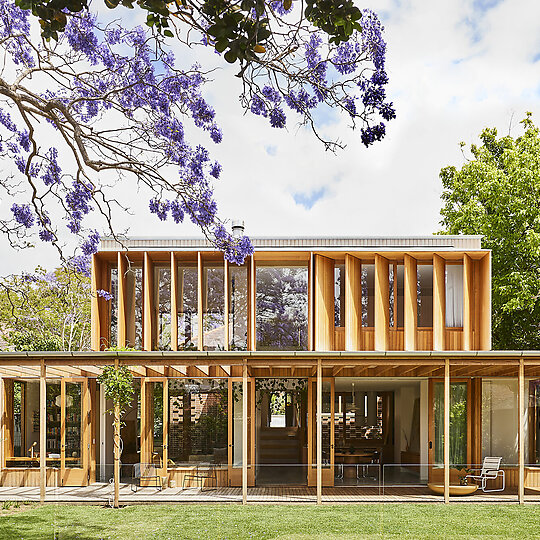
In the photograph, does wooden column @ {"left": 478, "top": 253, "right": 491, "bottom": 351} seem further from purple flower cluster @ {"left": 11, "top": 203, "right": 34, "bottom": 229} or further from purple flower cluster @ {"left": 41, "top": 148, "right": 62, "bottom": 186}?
purple flower cluster @ {"left": 11, "top": 203, "right": 34, "bottom": 229}

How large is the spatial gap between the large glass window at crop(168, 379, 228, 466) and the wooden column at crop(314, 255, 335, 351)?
278cm

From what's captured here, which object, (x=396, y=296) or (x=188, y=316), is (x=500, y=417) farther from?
(x=188, y=316)

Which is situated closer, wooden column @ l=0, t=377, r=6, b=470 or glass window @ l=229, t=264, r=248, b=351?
wooden column @ l=0, t=377, r=6, b=470

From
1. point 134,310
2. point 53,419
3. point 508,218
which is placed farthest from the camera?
point 508,218

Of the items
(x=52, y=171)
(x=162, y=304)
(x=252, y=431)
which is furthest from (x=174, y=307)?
(x=52, y=171)

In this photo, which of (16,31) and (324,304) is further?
(324,304)

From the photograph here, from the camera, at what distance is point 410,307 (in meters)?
18.9

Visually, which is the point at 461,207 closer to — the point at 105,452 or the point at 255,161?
the point at 255,161

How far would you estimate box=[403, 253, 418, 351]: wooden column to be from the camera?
18.9 m

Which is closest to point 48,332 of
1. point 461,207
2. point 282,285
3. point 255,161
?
point 255,161

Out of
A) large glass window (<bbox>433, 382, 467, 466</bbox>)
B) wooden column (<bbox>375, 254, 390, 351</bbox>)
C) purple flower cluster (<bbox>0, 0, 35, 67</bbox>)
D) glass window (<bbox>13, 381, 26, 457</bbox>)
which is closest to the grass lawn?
large glass window (<bbox>433, 382, 467, 466</bbox>)

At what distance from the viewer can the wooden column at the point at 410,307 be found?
18.9m

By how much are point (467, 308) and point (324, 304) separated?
379cm

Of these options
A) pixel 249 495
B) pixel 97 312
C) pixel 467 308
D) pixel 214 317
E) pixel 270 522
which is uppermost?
pixel 467 308
